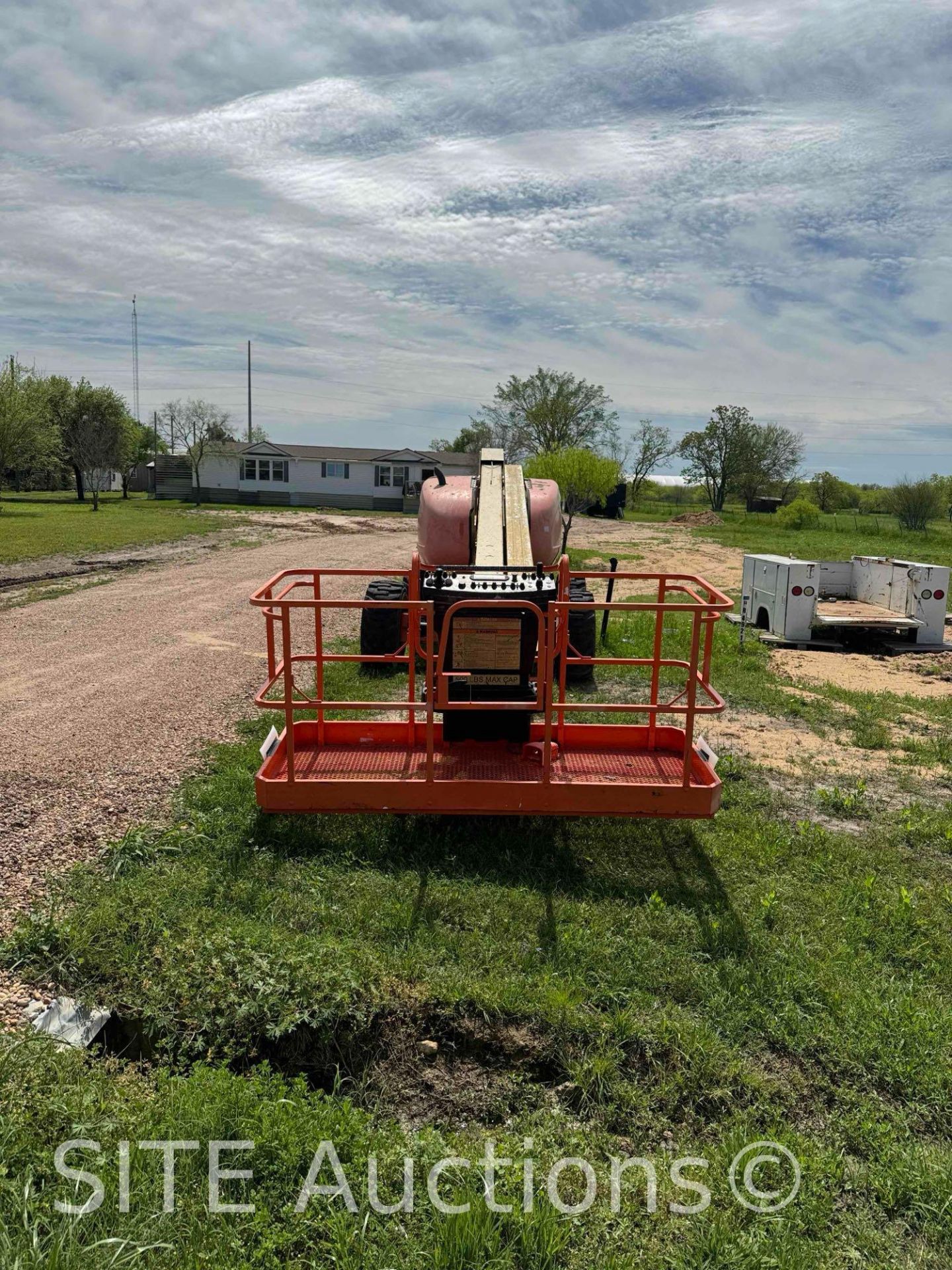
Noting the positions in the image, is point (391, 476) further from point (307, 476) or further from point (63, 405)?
point (63, 405)

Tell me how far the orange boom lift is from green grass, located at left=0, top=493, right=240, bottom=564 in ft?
52.5

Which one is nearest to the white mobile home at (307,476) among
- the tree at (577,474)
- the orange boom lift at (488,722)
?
the tree at (577,474)

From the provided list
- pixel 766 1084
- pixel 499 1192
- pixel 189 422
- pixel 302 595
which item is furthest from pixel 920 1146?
pixel 189 422

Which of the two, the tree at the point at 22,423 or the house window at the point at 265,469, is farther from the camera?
the house window at the point at 265,469

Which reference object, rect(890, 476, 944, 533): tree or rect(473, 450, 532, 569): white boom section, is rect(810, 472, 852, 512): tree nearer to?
rect(890, 476, 944, 533): tree

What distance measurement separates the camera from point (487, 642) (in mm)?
5387

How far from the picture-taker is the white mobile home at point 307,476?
5069 cm

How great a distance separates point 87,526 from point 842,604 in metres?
25.1

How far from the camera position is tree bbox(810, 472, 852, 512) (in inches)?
2297

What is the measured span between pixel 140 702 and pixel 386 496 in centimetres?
4481

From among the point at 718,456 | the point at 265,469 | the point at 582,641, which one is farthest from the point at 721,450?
the point at 582,641

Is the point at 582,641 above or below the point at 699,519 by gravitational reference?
below

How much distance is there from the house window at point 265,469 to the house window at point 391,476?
18.0 feet

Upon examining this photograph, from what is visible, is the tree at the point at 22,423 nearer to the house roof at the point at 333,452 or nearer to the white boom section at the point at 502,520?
the house roof at the point at 333,452
